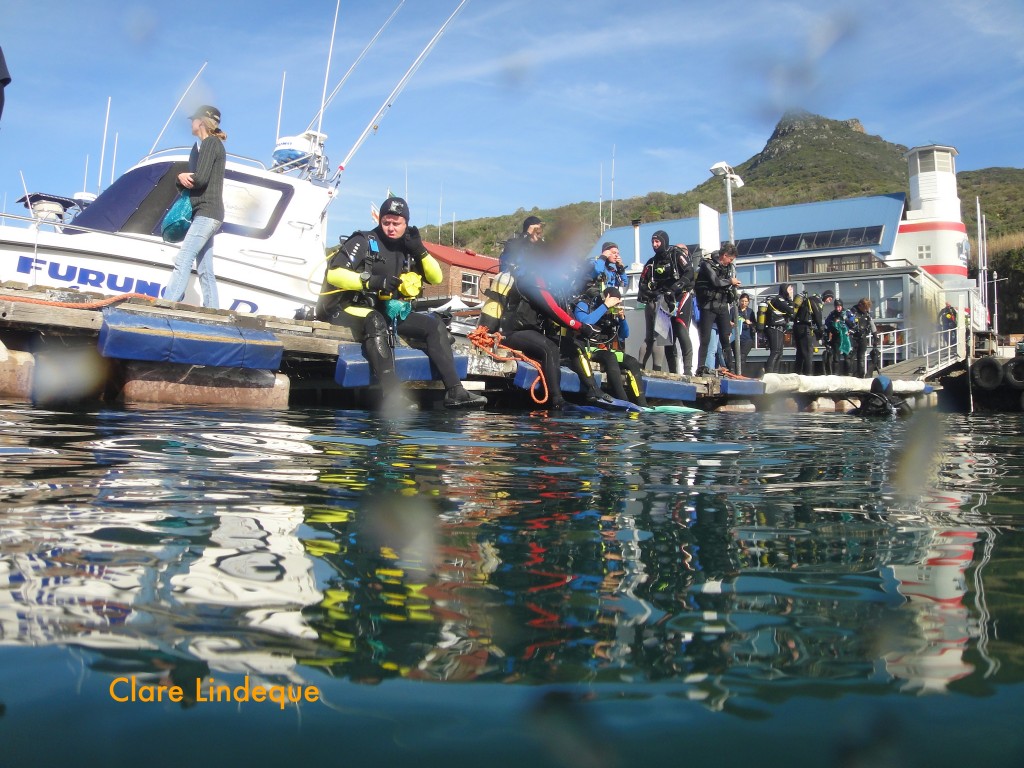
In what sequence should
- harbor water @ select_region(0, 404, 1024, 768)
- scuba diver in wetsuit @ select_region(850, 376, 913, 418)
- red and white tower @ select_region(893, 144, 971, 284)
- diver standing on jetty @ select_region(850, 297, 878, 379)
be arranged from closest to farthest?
harbor water @ select_region(0, 404, 1024, 768) < scuba diver in wetsuit @ select_region(850, 376, 913, 418) < diver standing on jetty @ select_region(850, 297, 878, 379) < red and white tower @ select_region(893, 144, 971, 284)

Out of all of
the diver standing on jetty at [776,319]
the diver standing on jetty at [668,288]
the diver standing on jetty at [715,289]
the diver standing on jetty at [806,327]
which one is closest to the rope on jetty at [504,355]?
the diver standing on jetty at [668,288]

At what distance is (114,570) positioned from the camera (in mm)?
1606

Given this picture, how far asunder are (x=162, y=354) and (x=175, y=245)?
3.48 meters

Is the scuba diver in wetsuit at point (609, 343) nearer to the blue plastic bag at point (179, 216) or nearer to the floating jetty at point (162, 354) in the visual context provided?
the floating jetty at point (162, 354)

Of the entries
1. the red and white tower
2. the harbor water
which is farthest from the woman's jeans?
the red and white tower

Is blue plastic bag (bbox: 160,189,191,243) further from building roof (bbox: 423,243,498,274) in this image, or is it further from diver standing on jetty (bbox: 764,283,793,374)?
building roof (bbox: 423,243,498,274)

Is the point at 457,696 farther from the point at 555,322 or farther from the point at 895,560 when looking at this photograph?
the point at 555,322

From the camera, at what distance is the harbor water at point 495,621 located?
101 cm

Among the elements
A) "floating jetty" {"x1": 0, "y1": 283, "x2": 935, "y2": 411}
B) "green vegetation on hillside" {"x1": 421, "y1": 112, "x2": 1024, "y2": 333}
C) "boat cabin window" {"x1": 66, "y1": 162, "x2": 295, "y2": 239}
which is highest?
"green vegetation on hillside" {"x1": 421, "y1": 112, "x2": 1024, "y2": 333}

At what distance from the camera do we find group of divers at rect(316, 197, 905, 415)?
670 centimetres

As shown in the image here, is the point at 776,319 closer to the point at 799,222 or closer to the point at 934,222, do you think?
the point at 799,222

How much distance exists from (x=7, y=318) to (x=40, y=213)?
25.7ft

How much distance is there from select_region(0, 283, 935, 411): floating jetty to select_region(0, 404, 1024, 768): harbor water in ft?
9.28

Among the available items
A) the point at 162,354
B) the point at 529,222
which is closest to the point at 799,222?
the point at 529,222
